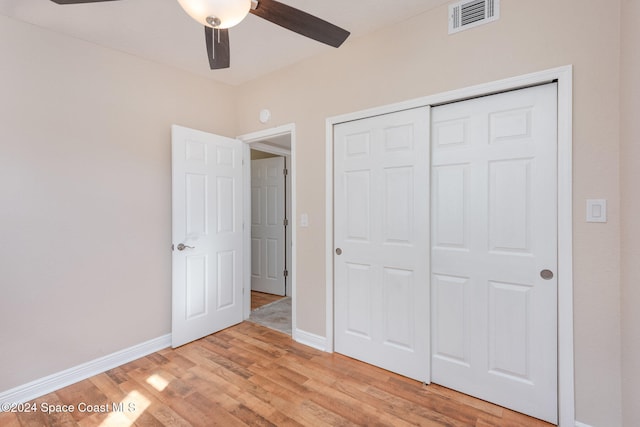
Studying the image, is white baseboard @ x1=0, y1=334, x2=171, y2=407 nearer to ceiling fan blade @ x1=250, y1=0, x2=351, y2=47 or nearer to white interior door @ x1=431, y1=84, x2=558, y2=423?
white interior door @ x1=431, y1=84, x2=558, y2=423

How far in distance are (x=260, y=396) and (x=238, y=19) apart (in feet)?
7.15

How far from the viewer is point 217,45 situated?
162cm

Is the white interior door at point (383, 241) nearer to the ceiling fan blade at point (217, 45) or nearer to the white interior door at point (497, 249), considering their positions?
the white interior door at point (497, 249)

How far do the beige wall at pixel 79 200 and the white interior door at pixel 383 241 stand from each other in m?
1.68

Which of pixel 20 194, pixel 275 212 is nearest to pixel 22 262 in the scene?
pixel 20 194

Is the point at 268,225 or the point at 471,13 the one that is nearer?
the point at 471,13

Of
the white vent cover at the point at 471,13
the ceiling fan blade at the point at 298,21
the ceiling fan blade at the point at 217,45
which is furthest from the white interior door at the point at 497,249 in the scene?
the ceiling fan blade at the point at 217,45

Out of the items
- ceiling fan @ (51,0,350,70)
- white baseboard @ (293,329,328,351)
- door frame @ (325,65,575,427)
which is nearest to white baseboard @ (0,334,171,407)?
white baseboard @ (293,329,328,351)

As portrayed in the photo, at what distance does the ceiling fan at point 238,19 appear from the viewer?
1.17 metres

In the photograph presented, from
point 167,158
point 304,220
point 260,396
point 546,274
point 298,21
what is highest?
point 298,21

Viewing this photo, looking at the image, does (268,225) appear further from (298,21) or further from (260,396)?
(298,21)

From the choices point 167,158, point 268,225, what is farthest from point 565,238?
point 268,225

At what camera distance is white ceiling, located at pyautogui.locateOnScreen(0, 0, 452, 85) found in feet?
6.48

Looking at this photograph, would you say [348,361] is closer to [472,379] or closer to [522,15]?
[472,379]
